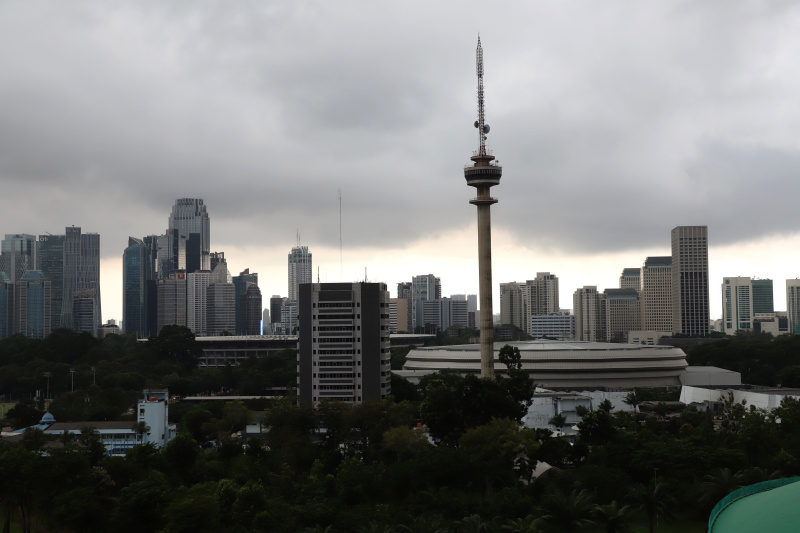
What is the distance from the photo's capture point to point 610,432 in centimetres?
7788

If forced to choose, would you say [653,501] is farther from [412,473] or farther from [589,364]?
[589,364]

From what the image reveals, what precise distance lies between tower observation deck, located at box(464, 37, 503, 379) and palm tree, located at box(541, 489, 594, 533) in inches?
1947

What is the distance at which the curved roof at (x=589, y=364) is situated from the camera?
150750 millimetres

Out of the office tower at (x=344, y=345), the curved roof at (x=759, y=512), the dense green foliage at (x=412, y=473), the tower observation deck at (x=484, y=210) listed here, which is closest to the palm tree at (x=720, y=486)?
the dense green foliage at (x=412, y=473)

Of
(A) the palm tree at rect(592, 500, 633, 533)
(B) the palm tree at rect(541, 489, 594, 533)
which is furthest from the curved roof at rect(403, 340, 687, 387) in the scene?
(A) the palm tree at rect(592, 500, 633, 533)

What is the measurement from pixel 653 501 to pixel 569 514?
7129mm

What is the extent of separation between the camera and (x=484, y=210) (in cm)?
10456

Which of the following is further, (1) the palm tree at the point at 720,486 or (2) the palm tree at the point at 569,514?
(1) the palm tree at the point at 720,486

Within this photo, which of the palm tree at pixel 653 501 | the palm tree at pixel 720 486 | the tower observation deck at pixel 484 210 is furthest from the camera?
the tower observation deck at pixel 484 210

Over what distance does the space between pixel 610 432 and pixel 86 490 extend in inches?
1666

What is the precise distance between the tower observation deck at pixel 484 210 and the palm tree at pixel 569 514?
162 ft

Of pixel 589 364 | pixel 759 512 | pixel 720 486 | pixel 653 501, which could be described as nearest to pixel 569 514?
pixel 653 501

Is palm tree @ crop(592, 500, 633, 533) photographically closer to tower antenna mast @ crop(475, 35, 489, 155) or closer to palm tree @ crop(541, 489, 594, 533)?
palm tree @ crop(541, 489, 594, 533)

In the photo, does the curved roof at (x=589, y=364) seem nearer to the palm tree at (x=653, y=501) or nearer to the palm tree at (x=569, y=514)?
the palm tree at (x=653, y=501)
